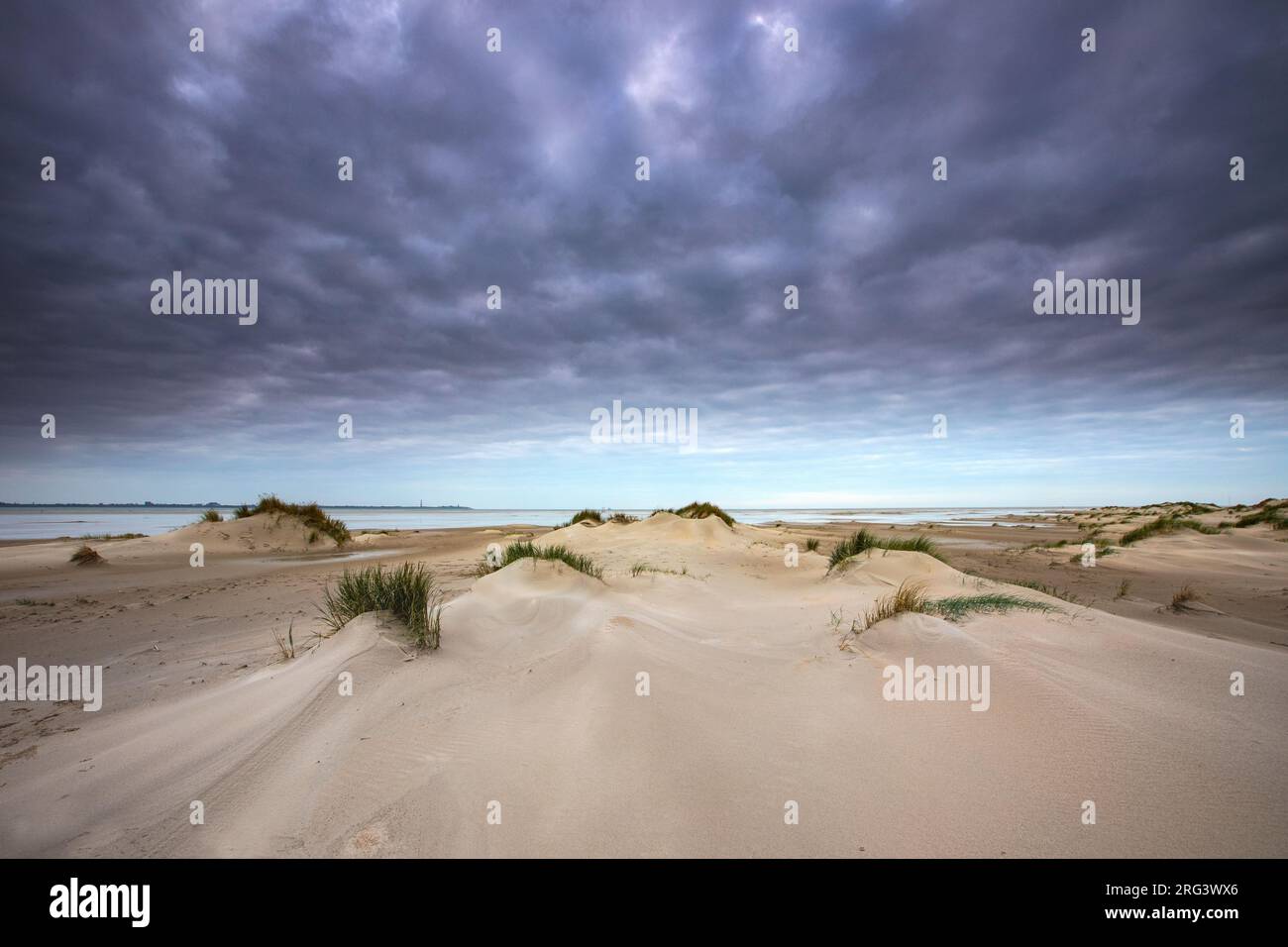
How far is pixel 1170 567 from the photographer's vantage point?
1300cm

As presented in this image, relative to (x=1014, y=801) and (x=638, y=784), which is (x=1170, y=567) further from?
(x=638, y=784)

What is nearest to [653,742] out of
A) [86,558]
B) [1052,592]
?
[1052,592]

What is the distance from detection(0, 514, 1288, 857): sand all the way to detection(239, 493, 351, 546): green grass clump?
1462 centimetres

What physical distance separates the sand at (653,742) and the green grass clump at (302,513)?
1462cm

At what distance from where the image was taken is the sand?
7.92ft

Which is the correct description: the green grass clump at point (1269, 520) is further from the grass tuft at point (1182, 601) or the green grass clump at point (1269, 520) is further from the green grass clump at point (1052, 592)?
the green grass clump at point (1052, 592)

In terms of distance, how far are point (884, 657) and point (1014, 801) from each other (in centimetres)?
192

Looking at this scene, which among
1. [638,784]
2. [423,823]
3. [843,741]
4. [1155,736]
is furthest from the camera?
[843,741]

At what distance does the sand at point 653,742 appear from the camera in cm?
241

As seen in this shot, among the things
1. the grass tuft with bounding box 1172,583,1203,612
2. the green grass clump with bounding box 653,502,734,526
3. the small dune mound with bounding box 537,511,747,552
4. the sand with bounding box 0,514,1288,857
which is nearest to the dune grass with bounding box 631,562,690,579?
the sand with bounding box 0,514,1288,857

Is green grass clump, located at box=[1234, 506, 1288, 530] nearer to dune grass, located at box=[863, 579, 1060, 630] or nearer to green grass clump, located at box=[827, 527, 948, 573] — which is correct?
green grass clump, located at box=[827, 527, 948, 573]

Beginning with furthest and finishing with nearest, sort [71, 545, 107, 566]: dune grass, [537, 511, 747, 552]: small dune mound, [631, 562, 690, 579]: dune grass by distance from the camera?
[537, 511, 747, 552]: small dune mound, [71, 545, 107, 566]: dune grass, [631, 562, 690, 579]: dune grass

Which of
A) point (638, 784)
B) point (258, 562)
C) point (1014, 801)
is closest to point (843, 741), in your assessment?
point (1014, 801)
